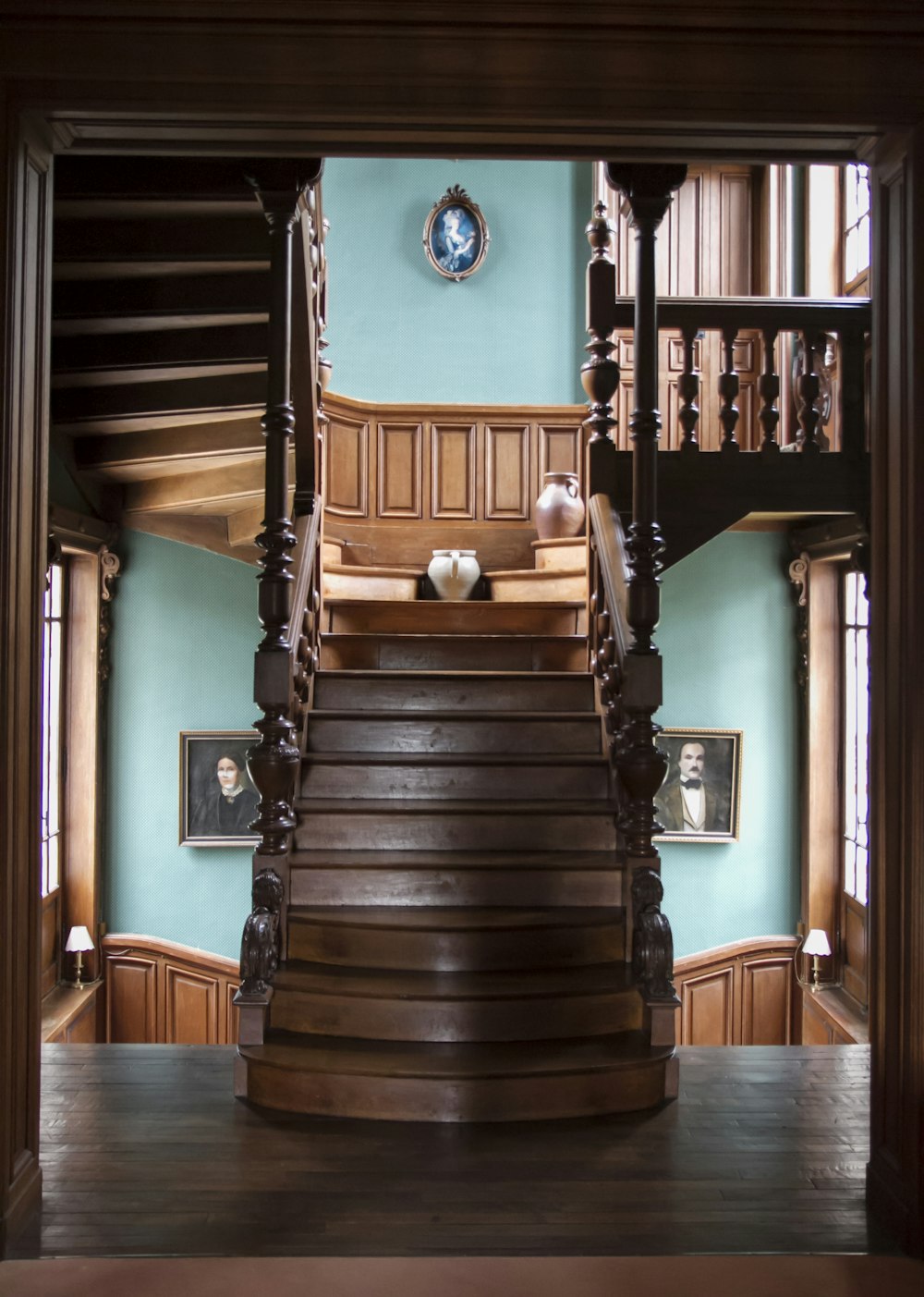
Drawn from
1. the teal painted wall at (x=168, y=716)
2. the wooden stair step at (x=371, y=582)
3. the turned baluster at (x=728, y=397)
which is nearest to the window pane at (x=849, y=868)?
the wooden stair step at (x=371, y=582)

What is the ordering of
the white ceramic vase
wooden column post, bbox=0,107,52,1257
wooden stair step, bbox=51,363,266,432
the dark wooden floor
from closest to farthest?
wooden column post, bbox=0,107,52,1257 < the dark wooden floor < wooden stair step, bbox=51,363,266,432 < the white ceramic vase

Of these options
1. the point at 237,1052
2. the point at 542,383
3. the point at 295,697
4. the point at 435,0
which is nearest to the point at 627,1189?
the point at 237,1052

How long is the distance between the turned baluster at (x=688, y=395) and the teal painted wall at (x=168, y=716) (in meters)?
3.51

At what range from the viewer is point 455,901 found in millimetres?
4203

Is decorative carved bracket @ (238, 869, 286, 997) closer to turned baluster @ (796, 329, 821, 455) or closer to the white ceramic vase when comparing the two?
the white ceramic vase

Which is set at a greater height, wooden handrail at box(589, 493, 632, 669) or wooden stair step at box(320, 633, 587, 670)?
wooden handrail at box(589, 493, 632, 669)

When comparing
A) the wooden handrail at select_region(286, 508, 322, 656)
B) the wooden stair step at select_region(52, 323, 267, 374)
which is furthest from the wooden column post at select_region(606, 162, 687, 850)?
the wooden stair step at select_region(52, 323, 267, 374)

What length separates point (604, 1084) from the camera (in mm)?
3535

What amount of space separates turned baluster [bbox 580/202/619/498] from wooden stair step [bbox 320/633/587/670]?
0.78 meters

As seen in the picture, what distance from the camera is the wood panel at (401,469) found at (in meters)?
7.97

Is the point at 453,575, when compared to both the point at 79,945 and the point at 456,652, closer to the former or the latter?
the point at 456,652

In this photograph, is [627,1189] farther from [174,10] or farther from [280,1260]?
[174,10]

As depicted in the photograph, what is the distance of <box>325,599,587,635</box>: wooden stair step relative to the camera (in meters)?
5.68

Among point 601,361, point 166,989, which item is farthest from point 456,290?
point 166,989
